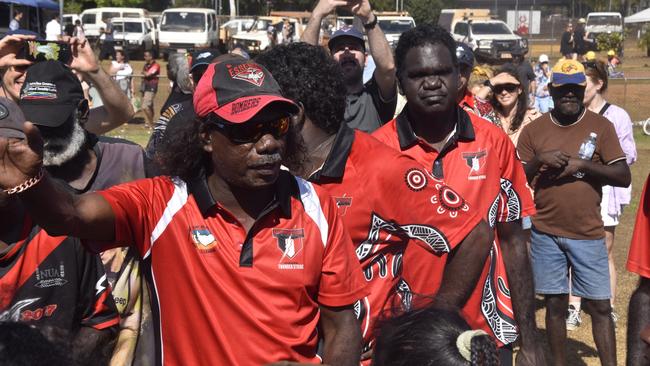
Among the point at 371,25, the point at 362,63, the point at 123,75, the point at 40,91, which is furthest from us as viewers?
the point at 123,75

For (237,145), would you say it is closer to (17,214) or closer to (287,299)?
(287,299)

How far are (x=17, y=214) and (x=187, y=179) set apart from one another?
2.18ft

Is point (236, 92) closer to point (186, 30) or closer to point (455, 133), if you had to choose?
point (455, 133)

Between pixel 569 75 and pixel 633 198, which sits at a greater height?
pixel 569 75

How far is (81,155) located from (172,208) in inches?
51.3

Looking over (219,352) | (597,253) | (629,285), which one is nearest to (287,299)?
(219,352)

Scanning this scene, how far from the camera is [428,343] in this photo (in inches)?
106

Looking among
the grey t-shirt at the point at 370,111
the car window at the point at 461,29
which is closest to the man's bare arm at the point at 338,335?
the grey t-shirt at the point at 370,111

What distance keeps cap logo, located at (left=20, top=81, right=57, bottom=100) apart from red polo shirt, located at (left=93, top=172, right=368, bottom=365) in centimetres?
131

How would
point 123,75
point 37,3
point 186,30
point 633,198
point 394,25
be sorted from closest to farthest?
point 633,198 → point 123,75 → point 37,3 → point 394,25 → point 186,30

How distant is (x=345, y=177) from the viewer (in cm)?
405

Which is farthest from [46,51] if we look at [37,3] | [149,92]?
[37,3]

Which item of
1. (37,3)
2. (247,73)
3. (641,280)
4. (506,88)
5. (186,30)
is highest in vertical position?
(247,73)

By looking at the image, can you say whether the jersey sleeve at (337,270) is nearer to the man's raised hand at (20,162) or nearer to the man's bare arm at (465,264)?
the man's bare arm at (465,264)
